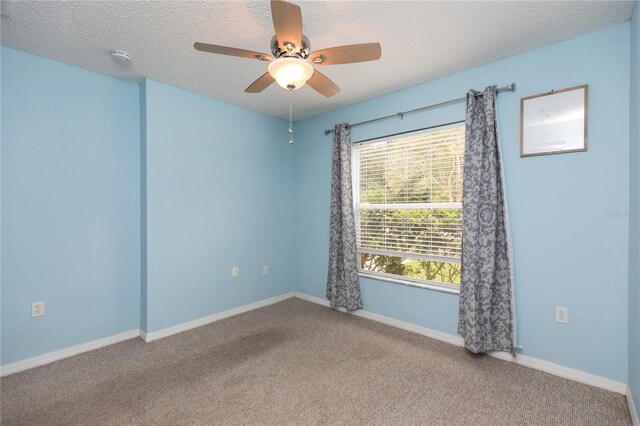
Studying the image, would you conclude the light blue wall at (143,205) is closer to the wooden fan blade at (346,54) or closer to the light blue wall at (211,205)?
the light blue wall at (211,205)

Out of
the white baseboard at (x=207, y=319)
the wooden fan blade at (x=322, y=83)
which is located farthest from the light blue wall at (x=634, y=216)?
the white baseboard at (x=207, y=319)

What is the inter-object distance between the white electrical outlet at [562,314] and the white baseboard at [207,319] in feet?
9.77

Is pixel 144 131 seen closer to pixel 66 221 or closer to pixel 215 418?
pixel 66 221

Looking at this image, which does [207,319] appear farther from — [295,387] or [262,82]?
[262,82]

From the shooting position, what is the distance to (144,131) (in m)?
2.89

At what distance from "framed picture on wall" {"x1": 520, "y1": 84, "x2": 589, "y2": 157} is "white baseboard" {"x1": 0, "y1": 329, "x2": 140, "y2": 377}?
12.7 ft

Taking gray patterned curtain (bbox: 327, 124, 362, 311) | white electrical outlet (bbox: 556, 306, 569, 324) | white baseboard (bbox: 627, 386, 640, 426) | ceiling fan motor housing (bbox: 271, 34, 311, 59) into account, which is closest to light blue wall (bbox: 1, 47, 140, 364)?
ceiling fan motor housing (bbox: 271, 34, 311, 59)

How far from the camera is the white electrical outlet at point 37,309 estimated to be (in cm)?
240

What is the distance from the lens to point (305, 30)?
6.82ft

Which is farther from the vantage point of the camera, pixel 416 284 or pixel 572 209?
pixel 416 284

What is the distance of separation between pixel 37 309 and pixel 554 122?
429 centimetres

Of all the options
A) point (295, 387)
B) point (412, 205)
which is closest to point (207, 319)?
point (295, 387)

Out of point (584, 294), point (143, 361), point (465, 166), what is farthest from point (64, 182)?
point (584, 294)

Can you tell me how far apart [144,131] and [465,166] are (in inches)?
117
